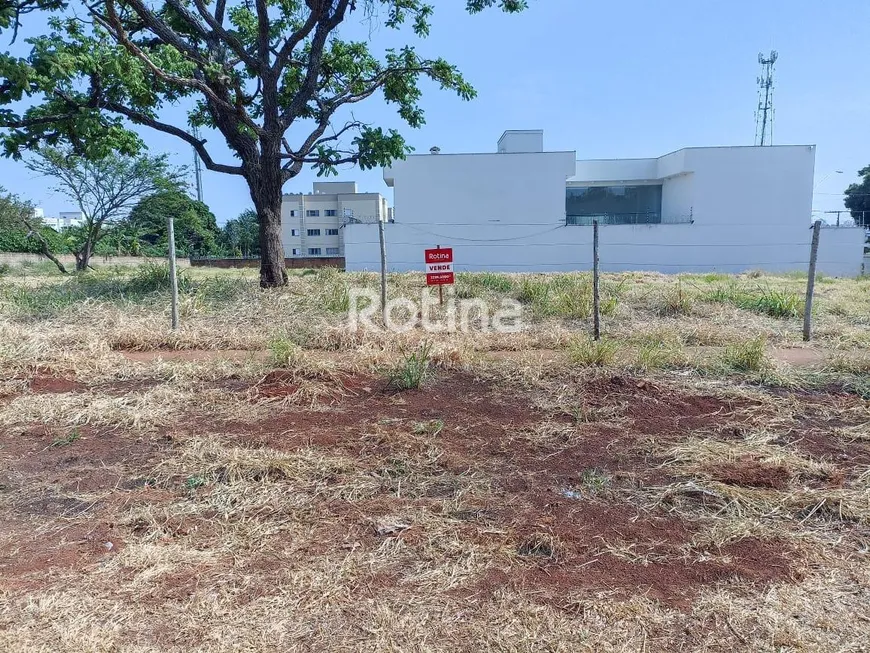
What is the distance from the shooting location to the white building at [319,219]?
64562 mm

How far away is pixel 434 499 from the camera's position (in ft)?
10.6

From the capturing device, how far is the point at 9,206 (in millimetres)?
25125

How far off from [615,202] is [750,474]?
40.7m

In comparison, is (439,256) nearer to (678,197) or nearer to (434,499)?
(434,499)

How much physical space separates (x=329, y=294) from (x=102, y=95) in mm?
5332

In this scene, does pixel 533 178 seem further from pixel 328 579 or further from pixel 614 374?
pixel 328 579

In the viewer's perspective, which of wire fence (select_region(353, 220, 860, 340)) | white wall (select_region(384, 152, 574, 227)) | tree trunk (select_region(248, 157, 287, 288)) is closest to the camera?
tree trunk (select_region(248, 157, 287, 288))

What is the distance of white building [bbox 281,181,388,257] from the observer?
64562mm

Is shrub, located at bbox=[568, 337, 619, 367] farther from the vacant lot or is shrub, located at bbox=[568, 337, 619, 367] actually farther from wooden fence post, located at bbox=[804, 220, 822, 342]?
wooden fence post, located at bbox=[804, 220, 822, 342]

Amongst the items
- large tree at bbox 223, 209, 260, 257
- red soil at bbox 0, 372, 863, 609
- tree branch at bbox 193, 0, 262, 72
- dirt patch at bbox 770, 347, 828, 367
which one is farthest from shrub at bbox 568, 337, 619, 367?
large tree at bbox 223, 209, 260, 257

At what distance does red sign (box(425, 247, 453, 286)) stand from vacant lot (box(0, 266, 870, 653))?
179 cm

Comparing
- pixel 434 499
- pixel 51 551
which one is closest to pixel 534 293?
pixel 434 499

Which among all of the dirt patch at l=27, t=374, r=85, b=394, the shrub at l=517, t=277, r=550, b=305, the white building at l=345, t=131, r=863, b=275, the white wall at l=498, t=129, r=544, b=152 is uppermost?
the white wall at l=498, t=129, r=544, b=152

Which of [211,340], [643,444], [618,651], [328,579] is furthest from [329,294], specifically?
[618,651]
